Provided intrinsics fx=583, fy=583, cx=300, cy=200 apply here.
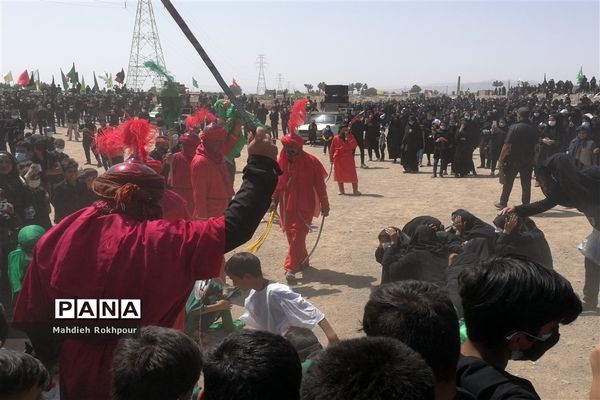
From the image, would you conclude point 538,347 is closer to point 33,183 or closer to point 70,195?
point 70,195

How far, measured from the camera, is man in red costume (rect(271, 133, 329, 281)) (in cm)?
728

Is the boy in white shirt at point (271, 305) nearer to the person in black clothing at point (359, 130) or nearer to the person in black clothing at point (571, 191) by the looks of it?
the person in black clothing at point (571, 191)

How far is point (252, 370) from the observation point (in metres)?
1.58

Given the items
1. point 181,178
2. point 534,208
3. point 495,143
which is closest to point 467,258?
point 534,208

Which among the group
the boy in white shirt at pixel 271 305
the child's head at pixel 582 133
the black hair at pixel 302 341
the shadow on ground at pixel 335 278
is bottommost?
the shadow on ground at pixel 335 278

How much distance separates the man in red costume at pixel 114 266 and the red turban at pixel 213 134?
4466 mm

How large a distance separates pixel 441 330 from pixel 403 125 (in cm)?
1768

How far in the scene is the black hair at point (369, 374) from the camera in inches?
51.1

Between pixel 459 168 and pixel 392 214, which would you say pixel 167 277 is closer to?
pixel 392 214

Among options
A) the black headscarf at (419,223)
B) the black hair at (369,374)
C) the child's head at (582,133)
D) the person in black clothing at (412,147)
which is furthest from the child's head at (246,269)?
the person in black clothing at (412,147)

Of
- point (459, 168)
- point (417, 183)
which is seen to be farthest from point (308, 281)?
point (459, 168)

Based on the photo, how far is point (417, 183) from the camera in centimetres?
1420

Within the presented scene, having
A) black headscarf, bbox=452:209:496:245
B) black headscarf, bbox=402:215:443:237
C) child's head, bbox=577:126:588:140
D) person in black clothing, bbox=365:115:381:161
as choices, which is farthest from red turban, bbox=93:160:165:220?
person in black clothing, bbox=365:115:381:161

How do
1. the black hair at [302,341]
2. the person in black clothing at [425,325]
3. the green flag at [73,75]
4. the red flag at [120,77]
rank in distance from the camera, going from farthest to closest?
the green flag at [73,75]
the red flag at [120,77]
the black hair at [302,341]
the person in black clothing at [425,325]
